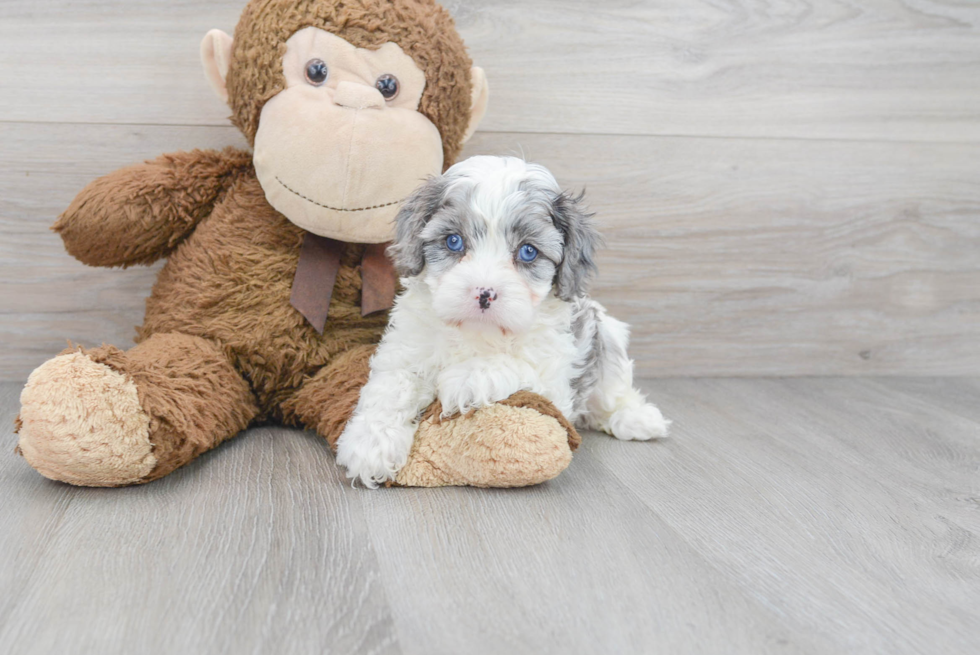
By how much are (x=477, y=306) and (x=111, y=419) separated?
1.84ft

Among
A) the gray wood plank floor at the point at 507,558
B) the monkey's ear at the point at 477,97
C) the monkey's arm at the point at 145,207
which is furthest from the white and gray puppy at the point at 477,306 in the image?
the monkey's arm at the point at 145,207

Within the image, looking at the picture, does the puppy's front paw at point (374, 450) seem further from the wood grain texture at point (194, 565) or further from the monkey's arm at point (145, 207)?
the monkey's arm at point (145, 207)

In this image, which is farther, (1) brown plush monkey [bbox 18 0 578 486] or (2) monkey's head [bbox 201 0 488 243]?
(2) monkey's head [bbox 201 0 488 243]

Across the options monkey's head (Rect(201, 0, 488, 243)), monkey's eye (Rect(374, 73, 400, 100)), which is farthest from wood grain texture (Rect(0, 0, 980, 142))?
monkey's eye (Rect(374, 73, 400, 100))

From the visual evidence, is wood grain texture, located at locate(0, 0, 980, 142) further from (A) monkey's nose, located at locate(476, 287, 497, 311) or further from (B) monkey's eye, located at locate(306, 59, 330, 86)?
(A) monkey's nose, located at locate(476, 287, 497, 311)

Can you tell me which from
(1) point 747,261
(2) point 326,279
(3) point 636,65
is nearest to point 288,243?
(2) point 326,279

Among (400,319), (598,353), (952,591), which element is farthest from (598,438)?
(952,591)

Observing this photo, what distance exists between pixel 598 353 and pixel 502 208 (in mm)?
408

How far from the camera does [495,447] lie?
1.27m

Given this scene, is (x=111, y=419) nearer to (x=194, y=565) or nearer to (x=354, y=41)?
(x=194, y=565)

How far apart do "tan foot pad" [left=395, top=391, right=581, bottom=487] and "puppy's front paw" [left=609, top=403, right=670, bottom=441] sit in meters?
0.33

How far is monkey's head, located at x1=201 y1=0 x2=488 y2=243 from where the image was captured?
1.45 meters

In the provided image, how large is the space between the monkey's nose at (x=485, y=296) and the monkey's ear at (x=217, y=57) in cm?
72

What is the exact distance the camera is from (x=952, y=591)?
1.06 m
